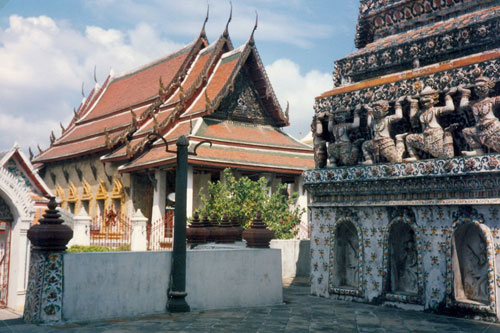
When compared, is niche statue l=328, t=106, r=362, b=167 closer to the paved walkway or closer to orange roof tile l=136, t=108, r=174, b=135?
the paved walkway

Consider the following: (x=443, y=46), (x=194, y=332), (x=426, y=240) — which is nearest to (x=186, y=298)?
(x=194, y=332)

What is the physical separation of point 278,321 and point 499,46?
4902 mm

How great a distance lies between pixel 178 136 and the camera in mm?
18609

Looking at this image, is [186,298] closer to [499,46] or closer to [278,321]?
[278,321]

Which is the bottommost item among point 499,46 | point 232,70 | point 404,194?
point 404,194

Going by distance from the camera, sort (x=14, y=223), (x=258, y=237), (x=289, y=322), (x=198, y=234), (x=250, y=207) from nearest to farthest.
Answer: (x=289, y=322) < (x=258, y=237) < (x=14, y=223) < (x=198, y=234) < (x=250, y=207)

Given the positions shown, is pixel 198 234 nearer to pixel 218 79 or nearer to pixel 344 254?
pixel 344 254

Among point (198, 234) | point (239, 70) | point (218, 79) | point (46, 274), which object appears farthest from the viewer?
point (218, 79)

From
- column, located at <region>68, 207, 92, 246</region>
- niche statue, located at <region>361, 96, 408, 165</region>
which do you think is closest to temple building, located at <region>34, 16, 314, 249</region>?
column, located at <region>68, 207, 92, 246</region>

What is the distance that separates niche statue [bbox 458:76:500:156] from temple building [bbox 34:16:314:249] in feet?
37.7

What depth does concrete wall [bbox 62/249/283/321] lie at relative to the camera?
252 inches

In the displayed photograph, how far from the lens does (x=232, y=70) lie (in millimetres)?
22125

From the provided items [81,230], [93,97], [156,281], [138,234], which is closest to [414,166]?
[156,281]

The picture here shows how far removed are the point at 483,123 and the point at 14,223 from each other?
776cm
